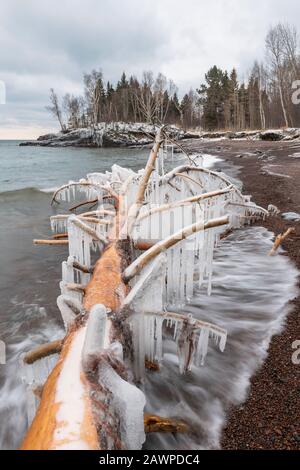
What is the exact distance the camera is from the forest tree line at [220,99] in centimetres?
4162

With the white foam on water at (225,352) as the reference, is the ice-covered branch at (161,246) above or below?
above

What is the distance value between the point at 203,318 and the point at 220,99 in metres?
75.0

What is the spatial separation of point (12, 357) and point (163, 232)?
2358mm

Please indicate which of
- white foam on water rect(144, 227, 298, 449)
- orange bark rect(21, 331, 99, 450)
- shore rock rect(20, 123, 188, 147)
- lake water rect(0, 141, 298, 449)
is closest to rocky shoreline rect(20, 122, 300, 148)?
shore rock rect(20, 123, 188, 147)

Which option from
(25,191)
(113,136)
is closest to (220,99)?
(113,136)

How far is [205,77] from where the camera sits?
7775 cm

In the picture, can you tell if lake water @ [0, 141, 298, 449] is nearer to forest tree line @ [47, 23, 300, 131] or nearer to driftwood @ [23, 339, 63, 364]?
driftwood @ [23, 339, 63, 364]

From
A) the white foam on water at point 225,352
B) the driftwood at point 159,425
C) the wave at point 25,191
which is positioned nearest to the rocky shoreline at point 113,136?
the wave at point 25,191

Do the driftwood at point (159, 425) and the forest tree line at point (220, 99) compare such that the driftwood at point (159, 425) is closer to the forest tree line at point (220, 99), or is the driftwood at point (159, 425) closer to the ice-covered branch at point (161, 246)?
the ice-covered branch at point (161, 246)

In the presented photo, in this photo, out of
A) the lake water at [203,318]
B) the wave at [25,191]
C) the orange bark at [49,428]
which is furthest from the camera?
the wave at [25,191]

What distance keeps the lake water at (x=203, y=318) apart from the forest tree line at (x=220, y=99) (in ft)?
123

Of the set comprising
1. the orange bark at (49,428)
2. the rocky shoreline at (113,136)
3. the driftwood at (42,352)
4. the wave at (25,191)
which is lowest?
the driftwood at (42,352)

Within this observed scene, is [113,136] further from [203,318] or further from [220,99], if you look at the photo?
[203,318]

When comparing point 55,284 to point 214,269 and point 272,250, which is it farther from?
point 272,250
